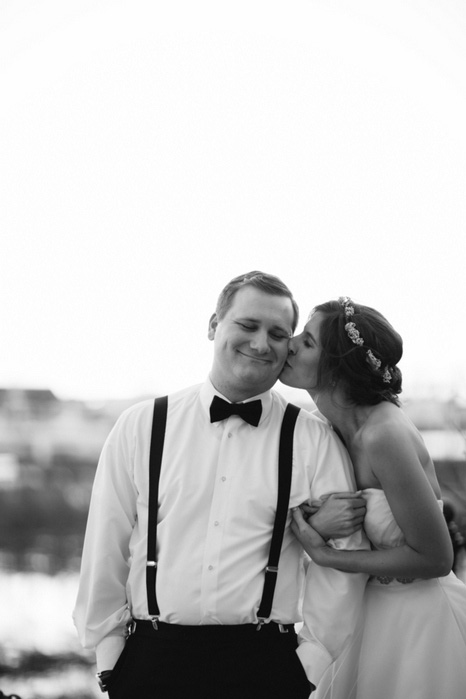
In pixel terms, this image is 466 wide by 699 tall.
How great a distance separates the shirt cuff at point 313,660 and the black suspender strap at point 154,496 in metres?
0.49

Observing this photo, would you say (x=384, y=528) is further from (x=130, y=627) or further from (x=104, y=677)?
(x=104, y=677)

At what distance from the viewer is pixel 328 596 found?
2.33 m

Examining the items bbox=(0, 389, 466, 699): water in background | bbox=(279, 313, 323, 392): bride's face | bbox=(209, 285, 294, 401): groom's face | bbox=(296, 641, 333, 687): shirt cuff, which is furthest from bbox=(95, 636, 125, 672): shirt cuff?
bbox=(0, 389, 466, 699): water in background

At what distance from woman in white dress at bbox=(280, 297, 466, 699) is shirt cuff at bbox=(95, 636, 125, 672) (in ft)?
2.29

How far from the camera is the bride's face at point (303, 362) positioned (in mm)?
2512

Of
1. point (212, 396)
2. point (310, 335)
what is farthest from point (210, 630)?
point (310, 335)

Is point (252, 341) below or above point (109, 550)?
above

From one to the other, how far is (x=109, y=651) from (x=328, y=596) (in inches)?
Answer: 29.1

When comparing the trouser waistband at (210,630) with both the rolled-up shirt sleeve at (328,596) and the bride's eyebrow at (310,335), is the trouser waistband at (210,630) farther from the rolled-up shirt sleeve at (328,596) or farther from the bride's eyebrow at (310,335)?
the bride's eyebrow at (310,335)

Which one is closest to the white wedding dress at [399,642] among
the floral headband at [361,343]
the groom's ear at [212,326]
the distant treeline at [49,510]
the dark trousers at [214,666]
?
the dark trousers at [214,666]

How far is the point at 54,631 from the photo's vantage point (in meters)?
5.81

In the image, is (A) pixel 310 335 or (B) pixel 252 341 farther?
(A) pixel 310 335

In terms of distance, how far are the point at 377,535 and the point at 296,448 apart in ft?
1.29

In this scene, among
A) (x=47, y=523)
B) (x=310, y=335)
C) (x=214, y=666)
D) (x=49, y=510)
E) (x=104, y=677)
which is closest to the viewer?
(x=214, y=666)
